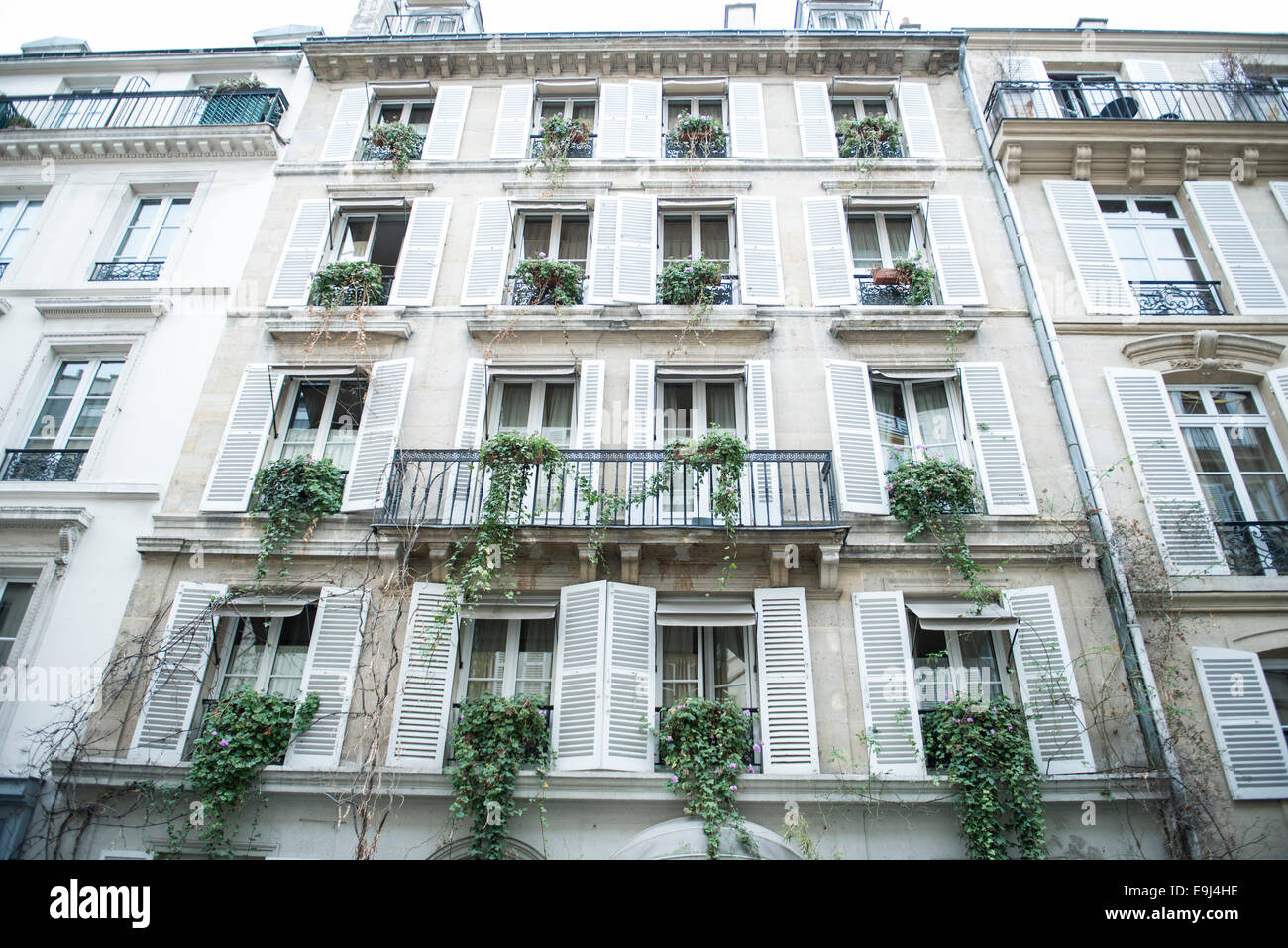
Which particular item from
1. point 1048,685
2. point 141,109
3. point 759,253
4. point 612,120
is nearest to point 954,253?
point 759,253

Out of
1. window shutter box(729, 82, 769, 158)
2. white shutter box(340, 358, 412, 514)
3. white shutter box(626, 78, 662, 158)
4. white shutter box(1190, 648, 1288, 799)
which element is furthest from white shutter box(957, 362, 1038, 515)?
white shutter box(340, 358, 412, 514)

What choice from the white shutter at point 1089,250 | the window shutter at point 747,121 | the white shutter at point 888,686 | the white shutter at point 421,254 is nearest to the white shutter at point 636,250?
A: the window shutter at point 747,121

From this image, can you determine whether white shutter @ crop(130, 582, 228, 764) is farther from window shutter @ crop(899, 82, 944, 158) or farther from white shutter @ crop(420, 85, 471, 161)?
window shutter @ crop(899, 82, 944, 158)

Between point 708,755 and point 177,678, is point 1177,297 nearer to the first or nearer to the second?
point 708,755

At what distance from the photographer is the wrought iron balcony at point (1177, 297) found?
10.2 meters

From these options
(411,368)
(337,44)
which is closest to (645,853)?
(411,368)

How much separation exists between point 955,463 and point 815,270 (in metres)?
3.40

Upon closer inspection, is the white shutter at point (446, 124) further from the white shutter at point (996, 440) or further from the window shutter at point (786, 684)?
the window shutter at point (786, 684)

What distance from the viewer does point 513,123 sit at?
1251 centimetres

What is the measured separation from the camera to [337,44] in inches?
512

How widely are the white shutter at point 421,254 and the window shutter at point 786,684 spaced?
20.4 feet

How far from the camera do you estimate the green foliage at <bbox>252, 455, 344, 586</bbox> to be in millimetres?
8844

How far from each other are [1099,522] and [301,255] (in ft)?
35.7

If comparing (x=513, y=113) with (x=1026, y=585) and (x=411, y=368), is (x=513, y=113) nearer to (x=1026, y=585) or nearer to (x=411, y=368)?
(x=411, y=368)
